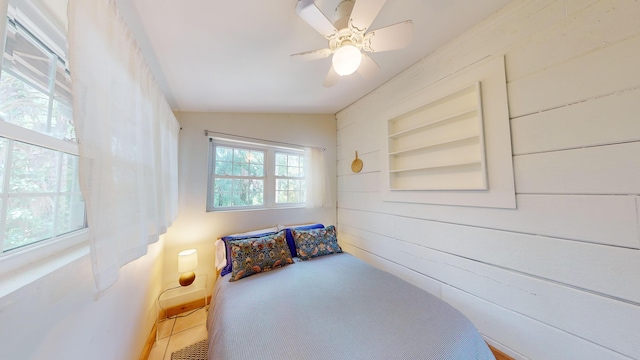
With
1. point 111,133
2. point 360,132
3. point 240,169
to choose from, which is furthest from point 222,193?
point 360,132

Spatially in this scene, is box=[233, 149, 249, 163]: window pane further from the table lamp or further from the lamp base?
the lamp base

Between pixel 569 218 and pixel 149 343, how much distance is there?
304 cm

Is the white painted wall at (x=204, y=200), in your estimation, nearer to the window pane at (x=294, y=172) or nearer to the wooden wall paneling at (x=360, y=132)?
the window pane at (x=294, y=172)

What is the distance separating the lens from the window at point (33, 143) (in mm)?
650

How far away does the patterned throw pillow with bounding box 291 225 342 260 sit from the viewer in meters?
2.21

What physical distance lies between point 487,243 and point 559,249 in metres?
0.34

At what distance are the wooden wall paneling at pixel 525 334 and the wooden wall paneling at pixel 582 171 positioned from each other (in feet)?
2.66

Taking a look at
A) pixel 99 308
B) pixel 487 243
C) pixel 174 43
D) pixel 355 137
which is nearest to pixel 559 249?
pixel 487 243

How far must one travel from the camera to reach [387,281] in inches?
64.6

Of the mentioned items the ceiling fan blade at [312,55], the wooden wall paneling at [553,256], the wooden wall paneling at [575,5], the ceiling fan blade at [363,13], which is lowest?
the wooden wall paneling at [553,256]

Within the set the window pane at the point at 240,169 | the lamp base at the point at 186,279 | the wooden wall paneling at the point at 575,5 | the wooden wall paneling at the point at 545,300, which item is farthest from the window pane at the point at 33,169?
the wooden wall paneling at the point at 575,5

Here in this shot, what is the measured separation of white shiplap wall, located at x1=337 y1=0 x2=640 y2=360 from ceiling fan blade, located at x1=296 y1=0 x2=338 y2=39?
117 centimetres

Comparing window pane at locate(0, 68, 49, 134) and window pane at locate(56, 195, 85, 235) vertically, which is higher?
window pane at locate(0, 68, 49, 134)

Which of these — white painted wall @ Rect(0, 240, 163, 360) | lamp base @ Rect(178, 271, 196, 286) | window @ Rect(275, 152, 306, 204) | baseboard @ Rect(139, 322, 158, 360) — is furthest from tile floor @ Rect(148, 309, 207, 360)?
window @ Rect(275, 152, 306, 204)
